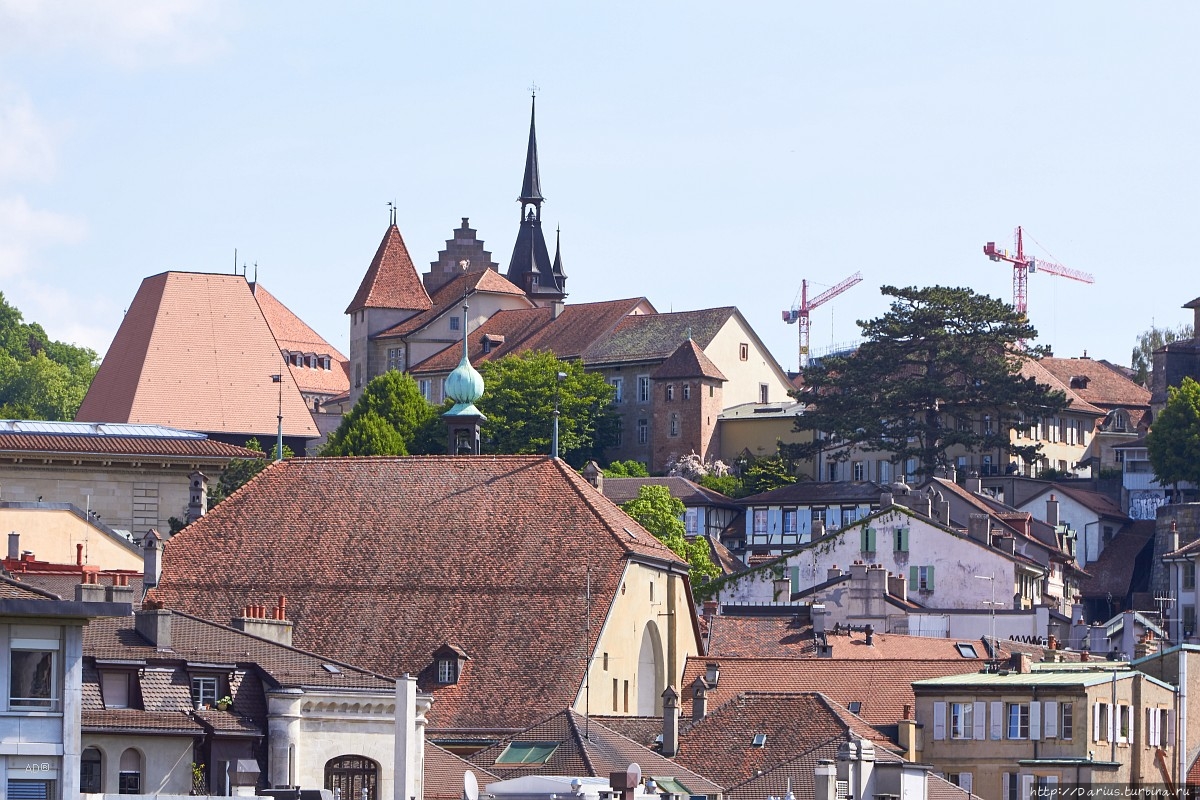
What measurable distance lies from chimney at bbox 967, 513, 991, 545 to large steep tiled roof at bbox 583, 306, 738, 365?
45850 mm

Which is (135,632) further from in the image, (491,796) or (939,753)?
(939,753)

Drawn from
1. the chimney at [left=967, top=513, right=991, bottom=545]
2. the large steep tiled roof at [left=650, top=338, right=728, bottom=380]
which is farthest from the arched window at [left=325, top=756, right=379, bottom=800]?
the large steep tiled roof at [left=650, top=338, right=728, bottom=380]

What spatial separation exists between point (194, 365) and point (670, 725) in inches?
3438

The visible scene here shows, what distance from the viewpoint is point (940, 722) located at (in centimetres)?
6856

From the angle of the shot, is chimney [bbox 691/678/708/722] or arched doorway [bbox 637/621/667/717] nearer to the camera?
chimney [bbox 691/678/708/722]

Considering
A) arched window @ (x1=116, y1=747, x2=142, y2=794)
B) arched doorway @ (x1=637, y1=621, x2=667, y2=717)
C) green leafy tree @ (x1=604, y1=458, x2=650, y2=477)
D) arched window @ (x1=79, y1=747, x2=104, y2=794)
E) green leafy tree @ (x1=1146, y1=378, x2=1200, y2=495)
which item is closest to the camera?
arched window @ (x1=79, y1=747, x2=104, y2=794)

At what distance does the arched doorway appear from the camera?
74.1 meters

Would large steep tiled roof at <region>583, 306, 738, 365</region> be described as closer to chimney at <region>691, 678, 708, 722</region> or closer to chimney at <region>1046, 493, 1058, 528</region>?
chimney at <region>1046, 493, 1058, 528</region>

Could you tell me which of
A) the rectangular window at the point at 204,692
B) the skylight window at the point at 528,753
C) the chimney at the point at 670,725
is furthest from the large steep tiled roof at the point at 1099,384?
the rectangular window at the point at 204,692

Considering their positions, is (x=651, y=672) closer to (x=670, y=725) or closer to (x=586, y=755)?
(x=670, y=725)

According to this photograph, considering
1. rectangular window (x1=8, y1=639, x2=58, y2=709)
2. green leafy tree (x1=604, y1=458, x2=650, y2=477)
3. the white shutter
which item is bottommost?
the white shutter

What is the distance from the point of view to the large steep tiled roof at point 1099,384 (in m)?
170

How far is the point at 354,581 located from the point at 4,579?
28.4 meters

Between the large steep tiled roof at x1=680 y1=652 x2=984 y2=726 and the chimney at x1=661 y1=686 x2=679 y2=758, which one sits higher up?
the large steep tiled roof at x1=680 y1=652 x2=984 y2=726
